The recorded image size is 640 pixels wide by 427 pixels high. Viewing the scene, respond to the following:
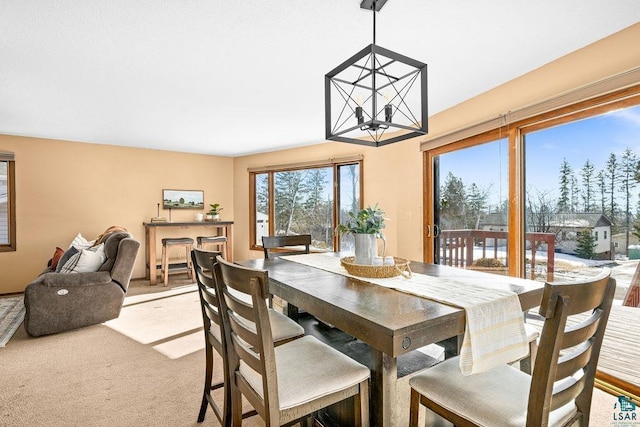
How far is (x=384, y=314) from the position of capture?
1172mm

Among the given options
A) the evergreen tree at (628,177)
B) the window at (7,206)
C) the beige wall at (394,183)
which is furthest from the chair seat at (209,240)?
the evergreen tree at (628,177)

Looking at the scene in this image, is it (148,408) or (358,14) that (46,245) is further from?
(358,14)

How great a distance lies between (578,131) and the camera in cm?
238

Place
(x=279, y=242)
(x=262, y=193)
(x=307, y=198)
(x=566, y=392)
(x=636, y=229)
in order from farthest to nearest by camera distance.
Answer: (x=262, y=193), (x=307, y=198), (x=279, y=242), (x=636, y=229), (x=566, y=392)

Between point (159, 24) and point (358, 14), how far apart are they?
3.87 ft

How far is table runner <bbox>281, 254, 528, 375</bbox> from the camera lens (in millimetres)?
1140

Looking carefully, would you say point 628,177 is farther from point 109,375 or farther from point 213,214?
point 213,214

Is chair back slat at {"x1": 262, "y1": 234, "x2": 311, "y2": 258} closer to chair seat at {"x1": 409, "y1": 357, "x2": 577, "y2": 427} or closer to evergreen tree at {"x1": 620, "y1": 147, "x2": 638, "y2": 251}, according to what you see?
chair seat at {"x1": 409, "y1": 357, "x2": 577, "y2": 427}

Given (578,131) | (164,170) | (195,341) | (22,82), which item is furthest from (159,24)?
(164,170)

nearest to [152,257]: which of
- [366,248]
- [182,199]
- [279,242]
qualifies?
[182,199]

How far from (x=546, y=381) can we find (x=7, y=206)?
6306 millimetres

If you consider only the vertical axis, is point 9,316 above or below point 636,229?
Result: below

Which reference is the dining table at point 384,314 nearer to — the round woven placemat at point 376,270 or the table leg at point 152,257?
the round woven placemat at point 376,270

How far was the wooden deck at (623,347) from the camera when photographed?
2123mm
